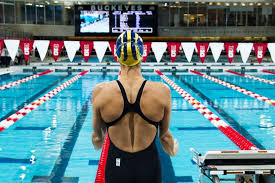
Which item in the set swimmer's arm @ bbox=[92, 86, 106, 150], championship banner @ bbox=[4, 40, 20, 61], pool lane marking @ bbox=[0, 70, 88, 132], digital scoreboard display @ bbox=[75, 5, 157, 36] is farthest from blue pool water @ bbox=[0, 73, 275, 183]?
digital scoreboard display @ bbox=[75, 5, 157, 36]

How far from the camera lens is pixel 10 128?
5.97 m

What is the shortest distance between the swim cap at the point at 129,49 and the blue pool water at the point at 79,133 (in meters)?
2.24

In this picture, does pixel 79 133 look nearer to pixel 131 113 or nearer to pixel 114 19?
pixel 131 113

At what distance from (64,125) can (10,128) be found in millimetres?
823

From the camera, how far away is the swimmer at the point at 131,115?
163cm

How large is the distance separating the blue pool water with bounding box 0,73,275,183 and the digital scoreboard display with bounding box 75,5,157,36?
14006 millimetres

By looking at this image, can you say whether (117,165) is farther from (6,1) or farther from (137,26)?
(6,1)

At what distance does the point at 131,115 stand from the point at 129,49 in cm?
28

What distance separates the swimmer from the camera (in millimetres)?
1632

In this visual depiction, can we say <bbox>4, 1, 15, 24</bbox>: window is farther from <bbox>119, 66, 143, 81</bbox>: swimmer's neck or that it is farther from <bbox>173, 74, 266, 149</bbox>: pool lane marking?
<bbox>119, 66, 143, 81</bbox>: swimmer's neck

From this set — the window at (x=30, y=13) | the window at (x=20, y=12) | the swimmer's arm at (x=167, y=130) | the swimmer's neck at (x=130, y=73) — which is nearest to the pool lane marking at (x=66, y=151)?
the swimmer's arm at (x=167, y=130)

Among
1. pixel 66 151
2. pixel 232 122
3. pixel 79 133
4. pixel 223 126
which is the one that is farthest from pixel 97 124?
pixel 232 122

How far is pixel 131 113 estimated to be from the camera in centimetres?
164

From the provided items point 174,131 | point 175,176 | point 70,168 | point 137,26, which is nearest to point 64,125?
point 174,131
